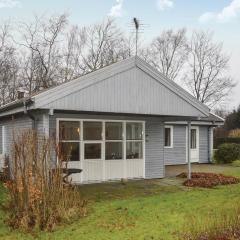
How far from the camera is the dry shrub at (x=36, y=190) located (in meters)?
9.21

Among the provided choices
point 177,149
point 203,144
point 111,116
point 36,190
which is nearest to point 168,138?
point 177,149

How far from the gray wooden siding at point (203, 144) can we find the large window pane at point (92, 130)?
1173 cm

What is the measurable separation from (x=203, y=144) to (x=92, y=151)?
12214 mm

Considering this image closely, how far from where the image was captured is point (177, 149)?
25406 mm

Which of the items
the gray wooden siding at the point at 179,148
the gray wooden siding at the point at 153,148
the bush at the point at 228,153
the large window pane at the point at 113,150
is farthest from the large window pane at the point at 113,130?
the bush at the point at 228,153

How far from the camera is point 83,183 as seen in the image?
52.0 feet

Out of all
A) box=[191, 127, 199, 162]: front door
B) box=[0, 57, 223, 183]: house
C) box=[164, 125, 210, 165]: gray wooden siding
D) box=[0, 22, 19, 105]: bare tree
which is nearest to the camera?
box=[0, 57, 223, 183]: house

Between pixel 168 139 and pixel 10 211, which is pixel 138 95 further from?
pixel 168 139

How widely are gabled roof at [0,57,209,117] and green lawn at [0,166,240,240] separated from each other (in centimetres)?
306

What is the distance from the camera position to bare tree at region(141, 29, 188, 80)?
50.3 m

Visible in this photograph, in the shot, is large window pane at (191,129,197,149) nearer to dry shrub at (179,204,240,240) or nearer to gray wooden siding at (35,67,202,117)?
gray wooden siding at (35,67,202,117)

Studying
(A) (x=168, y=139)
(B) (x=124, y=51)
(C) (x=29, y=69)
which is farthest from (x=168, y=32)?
(A) (x=168, y=139)

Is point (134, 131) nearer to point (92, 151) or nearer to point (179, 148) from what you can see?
point (92, 151)

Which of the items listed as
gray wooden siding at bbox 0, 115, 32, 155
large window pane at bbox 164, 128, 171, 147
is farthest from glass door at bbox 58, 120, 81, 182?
large window pane at bbox 164, 128, 171, 147
